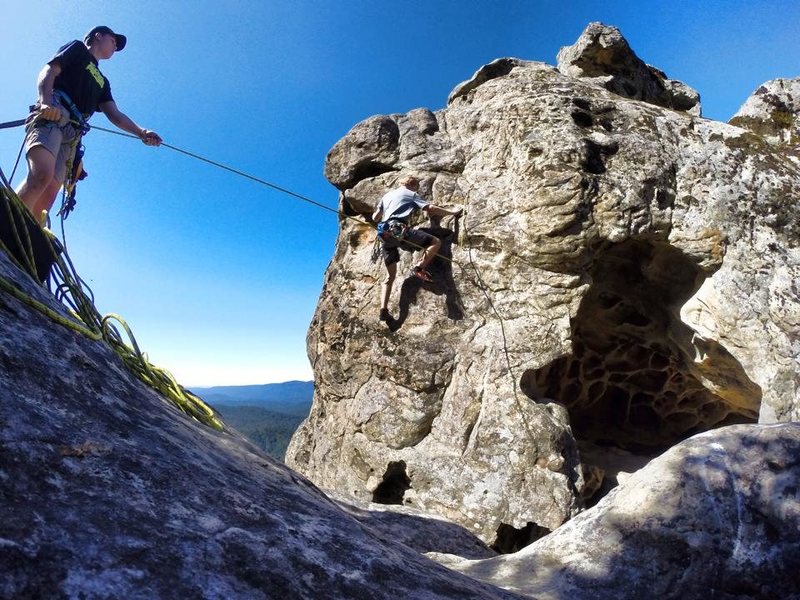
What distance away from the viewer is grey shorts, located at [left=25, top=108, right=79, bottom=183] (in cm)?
495

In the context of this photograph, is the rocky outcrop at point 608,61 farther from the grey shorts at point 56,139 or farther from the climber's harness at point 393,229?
the grey shorts at point 56,139

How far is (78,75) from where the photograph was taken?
17.6ft

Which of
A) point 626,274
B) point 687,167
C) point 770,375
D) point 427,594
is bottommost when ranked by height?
point 427,594

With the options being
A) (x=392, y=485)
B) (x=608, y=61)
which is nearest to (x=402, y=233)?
(x=392, y=485)

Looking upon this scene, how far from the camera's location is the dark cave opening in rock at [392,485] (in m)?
8.05

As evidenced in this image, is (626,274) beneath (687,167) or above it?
beneath

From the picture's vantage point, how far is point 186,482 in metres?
1.78

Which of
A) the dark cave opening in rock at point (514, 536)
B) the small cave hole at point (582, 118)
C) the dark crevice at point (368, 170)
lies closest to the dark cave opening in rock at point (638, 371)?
the dark cave opening in rock at point (514, 536)

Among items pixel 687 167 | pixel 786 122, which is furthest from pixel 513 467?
pixel 786 122

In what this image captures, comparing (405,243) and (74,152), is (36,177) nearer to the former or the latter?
(74,152)

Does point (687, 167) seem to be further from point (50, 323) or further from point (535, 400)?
point (50, 323)

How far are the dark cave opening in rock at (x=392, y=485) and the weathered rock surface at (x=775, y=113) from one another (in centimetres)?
985

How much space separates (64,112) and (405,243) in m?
5.26

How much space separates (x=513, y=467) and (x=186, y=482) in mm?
6150
